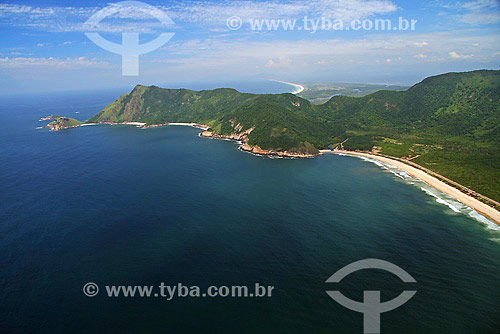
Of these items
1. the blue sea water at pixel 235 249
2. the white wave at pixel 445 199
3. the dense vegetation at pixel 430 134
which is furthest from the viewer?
the dense vegetation at pixel 430 134

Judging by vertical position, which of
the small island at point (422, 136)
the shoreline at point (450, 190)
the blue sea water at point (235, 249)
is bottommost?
the blue sea water at point (235, 249)

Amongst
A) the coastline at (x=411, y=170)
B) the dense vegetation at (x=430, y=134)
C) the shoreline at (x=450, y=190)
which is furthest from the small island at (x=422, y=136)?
the shoreline at (x=450, y=190)

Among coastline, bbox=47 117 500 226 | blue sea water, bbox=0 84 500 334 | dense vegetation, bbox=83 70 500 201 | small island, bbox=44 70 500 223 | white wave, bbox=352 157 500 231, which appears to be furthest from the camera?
dense vegetation, bbox=83 70 500 201

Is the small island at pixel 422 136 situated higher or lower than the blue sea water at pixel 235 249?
higher

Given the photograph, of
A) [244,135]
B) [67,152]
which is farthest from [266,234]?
[67,152]

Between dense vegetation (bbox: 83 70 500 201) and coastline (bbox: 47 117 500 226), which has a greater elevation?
dense vegetation (bbox: 83 70 500 201)

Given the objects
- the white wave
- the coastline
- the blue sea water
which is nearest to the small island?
the coastline

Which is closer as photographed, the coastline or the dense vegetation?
the coastline

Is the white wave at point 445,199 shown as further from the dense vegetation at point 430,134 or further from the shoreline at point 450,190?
the dense vegetation at point 430,134

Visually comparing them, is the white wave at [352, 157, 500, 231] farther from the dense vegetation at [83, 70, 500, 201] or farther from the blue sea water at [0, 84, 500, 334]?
the dense vegetation at [83, 70, 500, 201]
